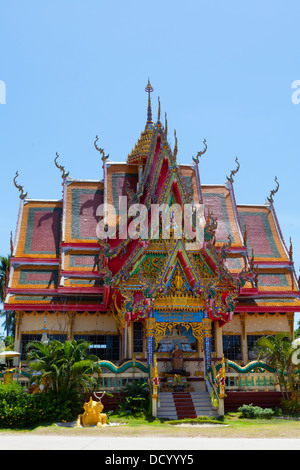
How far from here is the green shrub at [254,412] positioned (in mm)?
15711

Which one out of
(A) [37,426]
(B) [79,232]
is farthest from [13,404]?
(B) [79,232]

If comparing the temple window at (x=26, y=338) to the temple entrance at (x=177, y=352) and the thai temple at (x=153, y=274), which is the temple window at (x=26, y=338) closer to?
the thai temple at (x=153, y=274)

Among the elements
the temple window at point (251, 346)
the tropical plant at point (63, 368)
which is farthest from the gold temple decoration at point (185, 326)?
the temple window at point (251, 346)

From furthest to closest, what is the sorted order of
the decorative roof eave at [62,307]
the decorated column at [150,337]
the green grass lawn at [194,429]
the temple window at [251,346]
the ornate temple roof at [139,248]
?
1. the temple window at [251,346]
2. the decorative roof eave at [62,307]
3. the ornate temple roof at [139,248]
4. the decorated column at [150,337]
5. the green grass lawn at [194,429]

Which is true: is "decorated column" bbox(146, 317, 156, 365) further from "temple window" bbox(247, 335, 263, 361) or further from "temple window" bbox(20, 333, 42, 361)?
"temple window" bbox(247, 335, 263, 361)

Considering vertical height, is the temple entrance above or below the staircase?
above

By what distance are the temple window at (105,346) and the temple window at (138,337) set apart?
1918mm

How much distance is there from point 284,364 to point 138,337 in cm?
544

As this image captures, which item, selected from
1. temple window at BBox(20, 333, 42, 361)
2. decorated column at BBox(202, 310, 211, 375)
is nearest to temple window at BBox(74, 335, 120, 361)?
temple window at BBox(20, 333, 42, 361)

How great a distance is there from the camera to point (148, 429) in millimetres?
13297

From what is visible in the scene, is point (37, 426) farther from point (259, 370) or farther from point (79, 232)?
point (79, 232)

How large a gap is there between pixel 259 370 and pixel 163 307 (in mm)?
3649

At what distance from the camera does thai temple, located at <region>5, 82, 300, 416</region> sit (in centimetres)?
1808

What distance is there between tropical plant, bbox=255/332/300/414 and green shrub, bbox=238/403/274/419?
1035 millimetres
